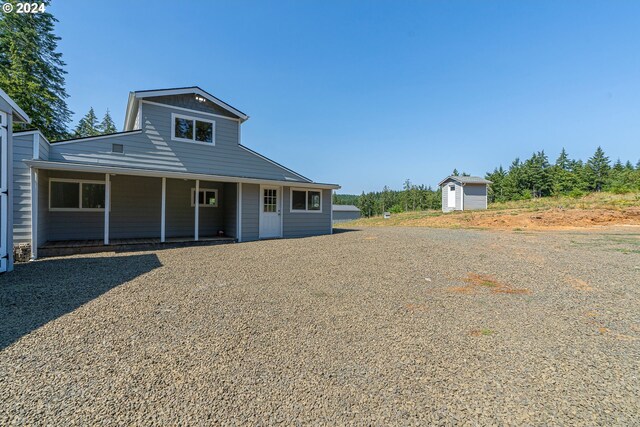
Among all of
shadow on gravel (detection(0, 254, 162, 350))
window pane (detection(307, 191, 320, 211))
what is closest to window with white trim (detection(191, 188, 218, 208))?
window pane (detection(307, 191, 320, 211))

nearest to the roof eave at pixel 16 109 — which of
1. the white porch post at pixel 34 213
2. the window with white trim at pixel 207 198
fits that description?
the white porch post at pixel 34 213

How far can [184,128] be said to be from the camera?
1130cm

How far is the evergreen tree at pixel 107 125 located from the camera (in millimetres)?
42438

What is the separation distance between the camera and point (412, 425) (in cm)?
192

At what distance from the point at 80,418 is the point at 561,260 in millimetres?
9152

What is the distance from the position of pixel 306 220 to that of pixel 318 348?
10259mm

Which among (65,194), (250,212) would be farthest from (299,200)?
(65,194)

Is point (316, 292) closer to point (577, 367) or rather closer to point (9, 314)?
point (577, 367)

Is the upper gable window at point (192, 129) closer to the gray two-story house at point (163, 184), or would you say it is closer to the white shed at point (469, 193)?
the gray two-story house at point (163, 184)

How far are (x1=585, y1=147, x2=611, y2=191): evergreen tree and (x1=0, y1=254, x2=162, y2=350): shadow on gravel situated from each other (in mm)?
64176

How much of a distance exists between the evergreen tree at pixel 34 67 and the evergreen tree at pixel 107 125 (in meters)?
26.8

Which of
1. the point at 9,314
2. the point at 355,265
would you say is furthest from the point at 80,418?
the point at 355,265

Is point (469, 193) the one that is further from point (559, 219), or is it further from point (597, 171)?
point (597, 171)

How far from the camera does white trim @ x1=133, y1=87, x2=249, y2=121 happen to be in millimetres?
10316
